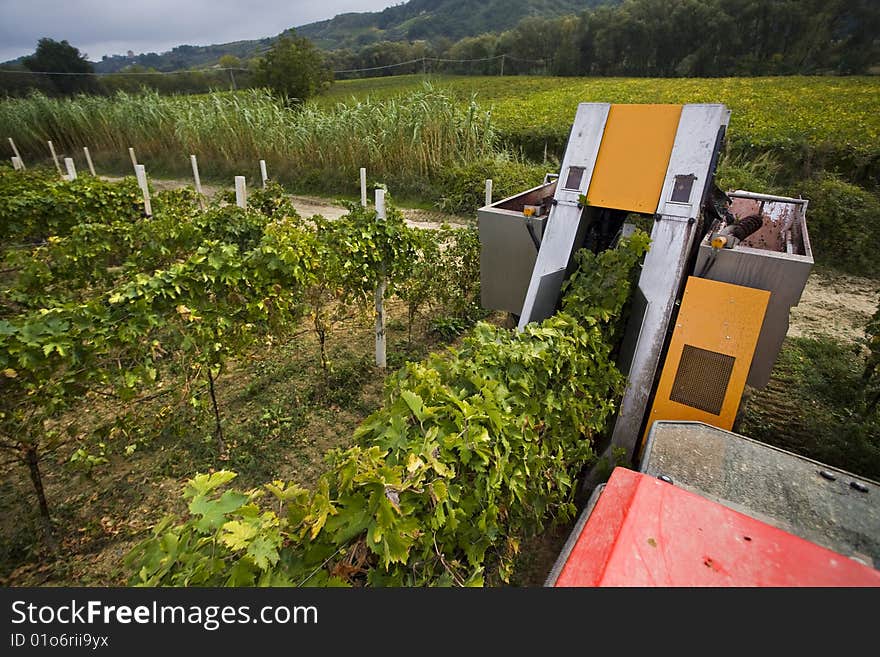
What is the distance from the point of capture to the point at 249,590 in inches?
50.7

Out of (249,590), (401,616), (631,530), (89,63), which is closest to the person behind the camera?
(401,616)

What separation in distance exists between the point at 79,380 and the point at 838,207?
1131cm

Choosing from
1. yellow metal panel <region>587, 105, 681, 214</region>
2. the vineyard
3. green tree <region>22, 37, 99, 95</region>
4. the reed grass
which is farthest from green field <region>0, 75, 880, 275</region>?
green tree <region>22, 37, 99, 95</region>


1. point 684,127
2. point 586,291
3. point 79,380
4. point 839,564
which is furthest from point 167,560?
point 684,127

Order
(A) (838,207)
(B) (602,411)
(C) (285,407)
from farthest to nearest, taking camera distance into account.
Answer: (A) (838,207)
(C) (285,407)
(B) (602,411)

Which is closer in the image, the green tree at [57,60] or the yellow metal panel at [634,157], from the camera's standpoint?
the yellow metal panel at [634,157]

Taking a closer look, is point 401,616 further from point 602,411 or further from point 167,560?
point 602,411

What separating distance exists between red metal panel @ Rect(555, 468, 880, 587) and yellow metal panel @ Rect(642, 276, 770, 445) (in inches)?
70.1

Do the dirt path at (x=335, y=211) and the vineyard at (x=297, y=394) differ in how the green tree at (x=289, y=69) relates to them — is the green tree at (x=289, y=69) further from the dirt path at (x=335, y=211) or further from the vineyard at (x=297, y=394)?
the vineyard at (x=297, y=394)

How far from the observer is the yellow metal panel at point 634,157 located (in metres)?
3.42

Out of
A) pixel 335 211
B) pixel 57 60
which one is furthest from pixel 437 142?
pixel 57 60

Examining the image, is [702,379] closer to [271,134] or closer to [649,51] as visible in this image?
[271,134]

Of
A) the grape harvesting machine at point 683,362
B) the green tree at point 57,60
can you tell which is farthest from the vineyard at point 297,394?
the green tree at point 57,60

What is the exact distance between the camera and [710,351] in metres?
3.10
